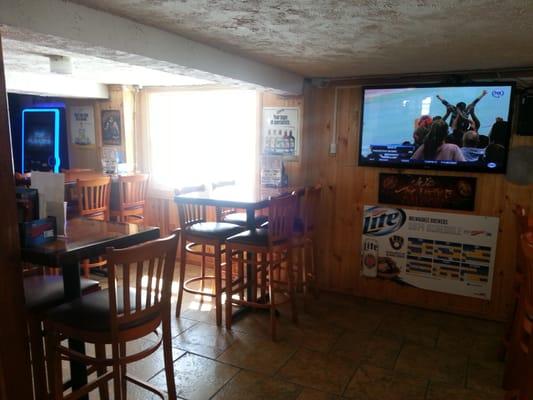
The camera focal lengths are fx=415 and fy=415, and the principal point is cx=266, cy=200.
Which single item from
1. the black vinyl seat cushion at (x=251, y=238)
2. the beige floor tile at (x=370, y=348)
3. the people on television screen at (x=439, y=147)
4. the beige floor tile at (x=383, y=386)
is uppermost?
the people on television screen at (x=439, y=147)

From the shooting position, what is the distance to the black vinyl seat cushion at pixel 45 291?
6.28 feet

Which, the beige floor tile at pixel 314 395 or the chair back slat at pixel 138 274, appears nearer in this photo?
the chair back slat at pixel 138 274

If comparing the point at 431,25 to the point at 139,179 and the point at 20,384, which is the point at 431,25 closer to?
the point at 20,384

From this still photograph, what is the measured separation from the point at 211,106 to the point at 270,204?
1.96 meters

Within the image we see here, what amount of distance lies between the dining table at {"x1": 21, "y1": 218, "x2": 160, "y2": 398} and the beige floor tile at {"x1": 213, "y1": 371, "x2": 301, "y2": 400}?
0.81 meters

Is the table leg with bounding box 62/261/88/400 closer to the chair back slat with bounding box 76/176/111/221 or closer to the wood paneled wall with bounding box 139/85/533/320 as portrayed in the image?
the chair back slat with bounding box 76/176/111/221

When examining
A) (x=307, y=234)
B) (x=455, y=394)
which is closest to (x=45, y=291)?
(x=307, y=234)

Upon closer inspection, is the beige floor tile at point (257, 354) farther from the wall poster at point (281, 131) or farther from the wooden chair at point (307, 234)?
the wall poster at point (281, 131)

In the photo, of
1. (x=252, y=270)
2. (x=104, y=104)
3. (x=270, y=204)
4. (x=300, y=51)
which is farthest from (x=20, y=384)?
(x=104, y=104)

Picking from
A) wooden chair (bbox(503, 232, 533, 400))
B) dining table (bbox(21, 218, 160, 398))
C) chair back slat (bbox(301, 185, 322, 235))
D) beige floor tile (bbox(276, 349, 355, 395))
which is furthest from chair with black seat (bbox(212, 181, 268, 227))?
wooden chair (bbox(503, 232, 533, 400))

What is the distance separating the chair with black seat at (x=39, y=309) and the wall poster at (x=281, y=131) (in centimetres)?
236

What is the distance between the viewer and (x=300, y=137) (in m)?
3.91

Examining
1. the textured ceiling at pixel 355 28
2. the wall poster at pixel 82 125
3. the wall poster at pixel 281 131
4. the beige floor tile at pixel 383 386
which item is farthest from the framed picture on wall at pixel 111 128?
the beige floor tile at pixel 383 386

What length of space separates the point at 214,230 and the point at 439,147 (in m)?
1.96
